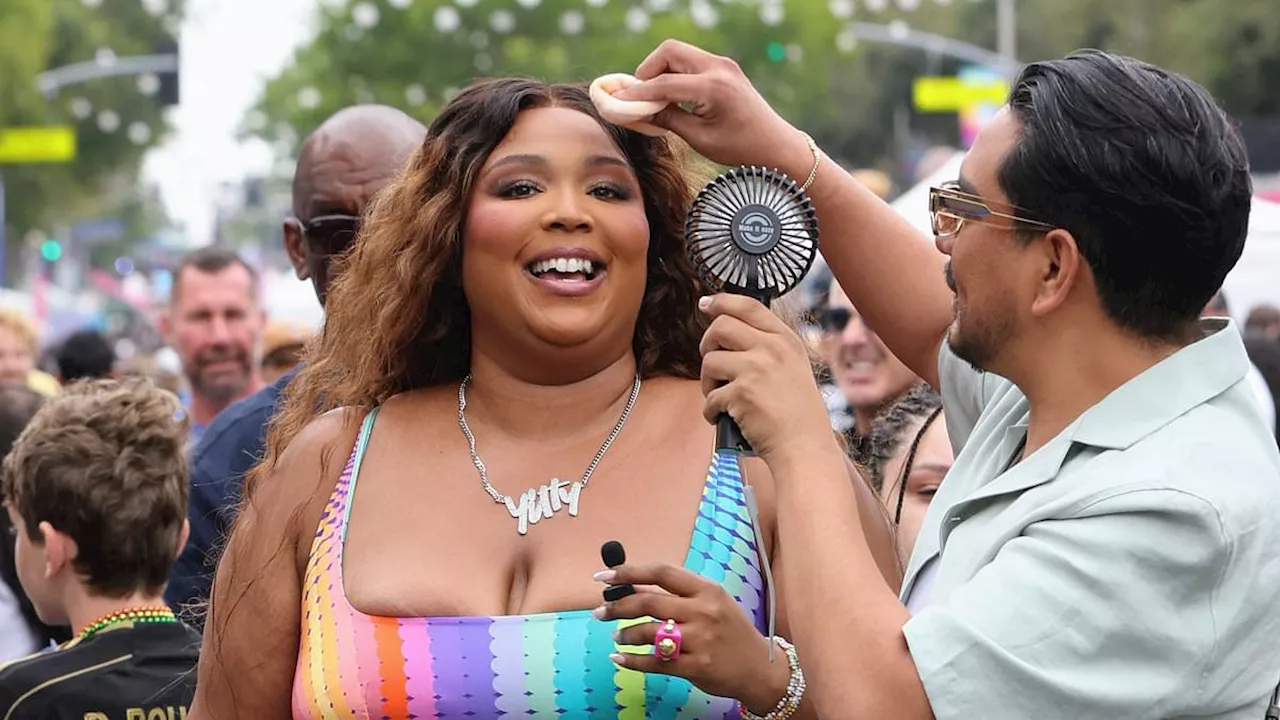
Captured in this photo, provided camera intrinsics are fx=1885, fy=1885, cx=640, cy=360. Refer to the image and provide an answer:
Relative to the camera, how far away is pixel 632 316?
10.7 feet

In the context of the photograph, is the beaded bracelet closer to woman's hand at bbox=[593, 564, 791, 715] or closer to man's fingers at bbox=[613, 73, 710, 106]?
woman's hand at bbox=[593, 564, 791, 715]

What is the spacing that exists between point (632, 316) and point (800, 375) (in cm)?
82

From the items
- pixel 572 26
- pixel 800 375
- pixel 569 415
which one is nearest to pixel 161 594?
pixel 569 415

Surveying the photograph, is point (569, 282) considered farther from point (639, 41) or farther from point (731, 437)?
point (639, 41)

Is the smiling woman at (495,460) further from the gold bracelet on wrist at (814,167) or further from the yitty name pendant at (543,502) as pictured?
the gold bracelet on wrist at (814,167)

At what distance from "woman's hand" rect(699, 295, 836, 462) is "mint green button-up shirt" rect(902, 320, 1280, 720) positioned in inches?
11.5

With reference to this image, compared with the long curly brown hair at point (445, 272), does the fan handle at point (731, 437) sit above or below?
below

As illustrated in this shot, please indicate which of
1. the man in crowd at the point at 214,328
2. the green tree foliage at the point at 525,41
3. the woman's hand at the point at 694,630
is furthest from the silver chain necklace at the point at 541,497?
the green tree foliage at the point at 525,41

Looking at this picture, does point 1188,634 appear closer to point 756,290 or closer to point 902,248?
point 756,290

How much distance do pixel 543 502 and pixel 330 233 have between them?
1819mm

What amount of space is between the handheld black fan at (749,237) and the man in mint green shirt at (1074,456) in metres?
0.07

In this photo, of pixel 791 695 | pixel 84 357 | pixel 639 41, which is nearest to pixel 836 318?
pixel 791 695

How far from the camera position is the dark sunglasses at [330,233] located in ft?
15.5

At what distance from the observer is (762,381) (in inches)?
97.1
